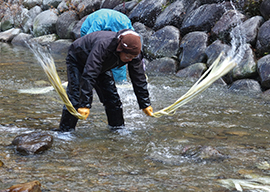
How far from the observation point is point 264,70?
6.69m

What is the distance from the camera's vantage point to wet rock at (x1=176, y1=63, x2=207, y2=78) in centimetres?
798

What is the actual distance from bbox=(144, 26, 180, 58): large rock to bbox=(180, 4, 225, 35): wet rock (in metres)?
0.40

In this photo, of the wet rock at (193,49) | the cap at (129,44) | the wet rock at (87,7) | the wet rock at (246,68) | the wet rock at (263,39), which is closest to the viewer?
the cap at (129,44)

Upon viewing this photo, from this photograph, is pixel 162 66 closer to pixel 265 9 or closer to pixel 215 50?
pixel 215 50

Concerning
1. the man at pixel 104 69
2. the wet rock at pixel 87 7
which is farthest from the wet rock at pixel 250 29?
the wet rock at pixel 87 7

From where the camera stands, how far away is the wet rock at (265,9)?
7.67 m

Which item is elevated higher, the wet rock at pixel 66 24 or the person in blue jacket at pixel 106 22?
the person in blue jacket at pixel 106 22

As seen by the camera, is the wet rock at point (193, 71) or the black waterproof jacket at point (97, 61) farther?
the wet rock at point (193, 71)

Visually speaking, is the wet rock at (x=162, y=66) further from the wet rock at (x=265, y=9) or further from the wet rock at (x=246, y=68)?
the wet rock at (x=265, y=9)

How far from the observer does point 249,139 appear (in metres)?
3.67

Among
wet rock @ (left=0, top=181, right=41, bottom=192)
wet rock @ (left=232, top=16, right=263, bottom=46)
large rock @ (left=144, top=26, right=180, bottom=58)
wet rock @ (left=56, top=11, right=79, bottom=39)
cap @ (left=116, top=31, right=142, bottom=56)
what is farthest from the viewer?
wet rock @ (left=56, top=11, right=79, bottom=39)

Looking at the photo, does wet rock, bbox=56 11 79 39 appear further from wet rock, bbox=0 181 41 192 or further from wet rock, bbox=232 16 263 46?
wet rock, bbox=0 181 41 192

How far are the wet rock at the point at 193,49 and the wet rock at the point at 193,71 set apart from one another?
33 centimetres

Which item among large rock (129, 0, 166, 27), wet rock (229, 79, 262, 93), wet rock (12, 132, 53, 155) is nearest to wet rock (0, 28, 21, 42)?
large rock (129, 0, 166, 27)
